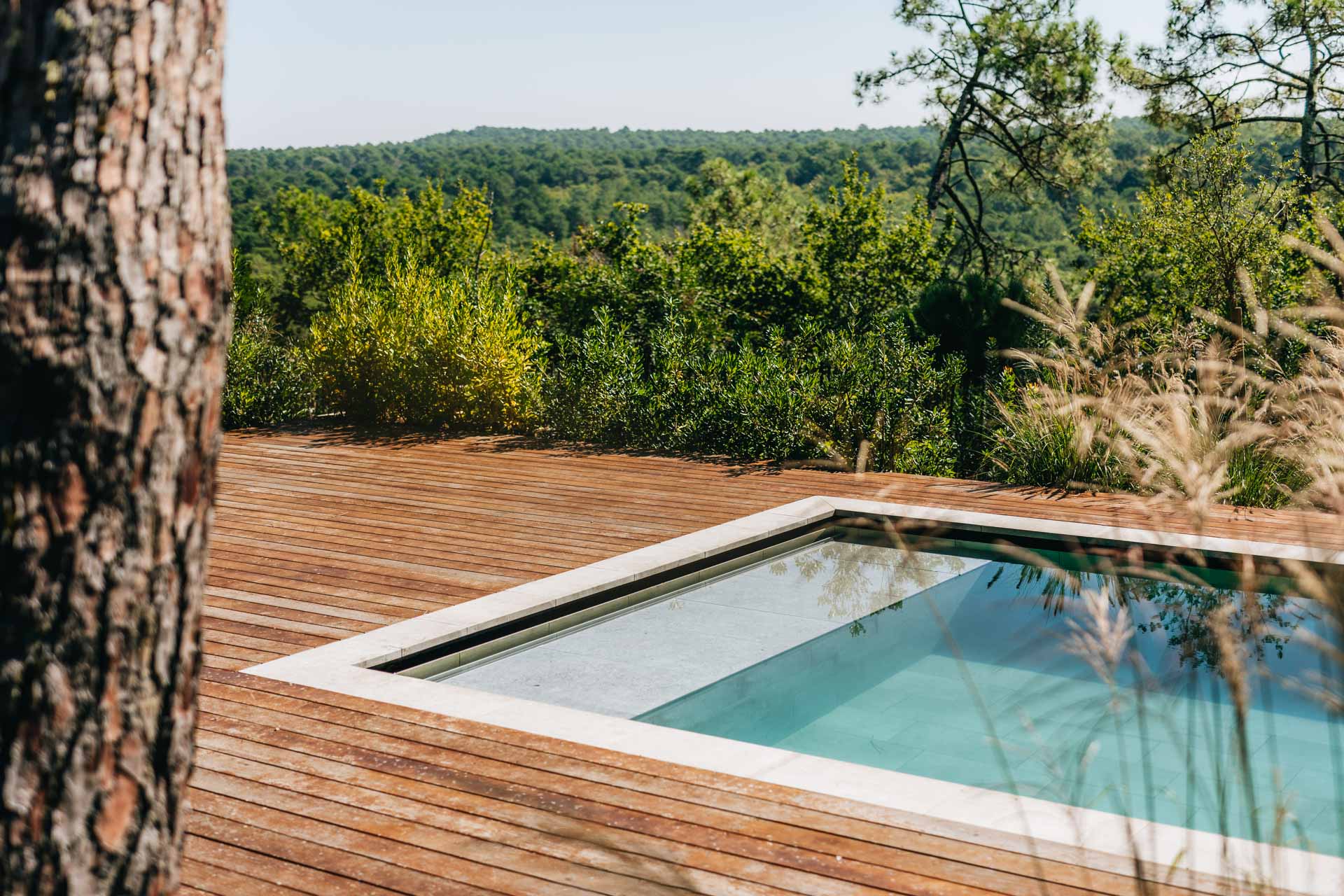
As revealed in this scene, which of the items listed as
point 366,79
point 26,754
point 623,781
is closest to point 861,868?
point 623,781

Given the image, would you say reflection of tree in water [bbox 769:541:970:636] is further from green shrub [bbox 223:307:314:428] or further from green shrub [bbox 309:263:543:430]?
green shrub [bbox 223:307:314:428]

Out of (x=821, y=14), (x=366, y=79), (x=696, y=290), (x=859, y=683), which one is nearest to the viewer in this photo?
(x=859, y=683)

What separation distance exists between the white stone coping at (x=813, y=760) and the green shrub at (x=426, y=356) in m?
3.15

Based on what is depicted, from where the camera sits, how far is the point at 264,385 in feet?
26.4

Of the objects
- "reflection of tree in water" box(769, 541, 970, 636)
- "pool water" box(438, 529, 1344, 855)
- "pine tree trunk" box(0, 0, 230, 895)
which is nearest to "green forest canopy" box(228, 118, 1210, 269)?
"reflection of tree in water" box(769, 541, 970, 636)

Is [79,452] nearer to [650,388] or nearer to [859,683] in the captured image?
[859,683]

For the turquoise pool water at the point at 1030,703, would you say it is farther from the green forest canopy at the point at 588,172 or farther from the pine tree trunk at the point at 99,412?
the green forest canopy at the point at 588,172

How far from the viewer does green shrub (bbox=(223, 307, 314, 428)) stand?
7.96 metres

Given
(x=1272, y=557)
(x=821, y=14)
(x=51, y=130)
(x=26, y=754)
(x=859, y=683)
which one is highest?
(x=821, y=14)

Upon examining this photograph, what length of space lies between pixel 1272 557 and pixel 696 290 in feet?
15.1

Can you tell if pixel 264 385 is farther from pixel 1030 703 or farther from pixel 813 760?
pixel 813 760

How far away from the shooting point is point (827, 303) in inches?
345

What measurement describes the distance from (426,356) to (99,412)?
6626 mm

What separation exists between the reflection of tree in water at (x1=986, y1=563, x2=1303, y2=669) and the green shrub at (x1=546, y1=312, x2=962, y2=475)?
1.60 metres
